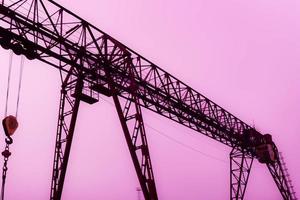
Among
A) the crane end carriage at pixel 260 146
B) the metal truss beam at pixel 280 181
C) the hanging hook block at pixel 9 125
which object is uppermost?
the crane end carriage at pixel 260 146

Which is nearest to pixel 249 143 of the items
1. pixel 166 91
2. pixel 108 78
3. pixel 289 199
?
pixel 289 199

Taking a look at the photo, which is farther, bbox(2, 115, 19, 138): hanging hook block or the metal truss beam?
the metal truss beam

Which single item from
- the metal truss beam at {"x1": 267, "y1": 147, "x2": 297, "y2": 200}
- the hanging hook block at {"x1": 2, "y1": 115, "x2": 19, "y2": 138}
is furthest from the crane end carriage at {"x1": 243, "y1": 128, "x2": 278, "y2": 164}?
the hanging hook block at {"x1": 2, "y1": 115, "x2": 19, "y2": 138}

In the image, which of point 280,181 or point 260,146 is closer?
point 260,146

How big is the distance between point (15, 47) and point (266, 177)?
35.5 m

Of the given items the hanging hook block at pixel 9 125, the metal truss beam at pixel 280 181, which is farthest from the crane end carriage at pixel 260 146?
the hanging hook block at pixel 9 125

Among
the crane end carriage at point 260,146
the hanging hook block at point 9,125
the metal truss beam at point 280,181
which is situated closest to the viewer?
the hanging hook block at point 9,125

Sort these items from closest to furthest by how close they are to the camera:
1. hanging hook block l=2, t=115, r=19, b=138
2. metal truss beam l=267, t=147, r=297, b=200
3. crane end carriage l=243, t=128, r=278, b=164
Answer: hanging hook block l=2, t=115, r=19, b=138 → crane end carriage l=243, t=128, r=278, b=164 → metal truss beam l=267, t=147, r=297, b=200

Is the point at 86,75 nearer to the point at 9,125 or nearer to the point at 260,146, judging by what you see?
the point at 9,125

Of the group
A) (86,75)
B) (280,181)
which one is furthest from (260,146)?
(86,75)

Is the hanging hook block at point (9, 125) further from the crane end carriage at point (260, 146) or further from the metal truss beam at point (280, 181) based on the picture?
the metal truss beam at point (280, 181)

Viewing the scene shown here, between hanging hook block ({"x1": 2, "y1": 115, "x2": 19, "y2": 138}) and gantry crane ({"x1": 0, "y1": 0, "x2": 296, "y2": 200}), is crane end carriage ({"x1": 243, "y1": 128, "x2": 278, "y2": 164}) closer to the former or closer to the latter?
gantry crane ({"x1": 0, "y1": 0, "x2": 296, "y2": 200})

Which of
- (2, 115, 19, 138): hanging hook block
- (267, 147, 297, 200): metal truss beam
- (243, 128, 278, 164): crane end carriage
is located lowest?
(2, 115, 19, 138): hanging hook block

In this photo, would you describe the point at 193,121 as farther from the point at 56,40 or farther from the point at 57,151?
the point at 56,40
